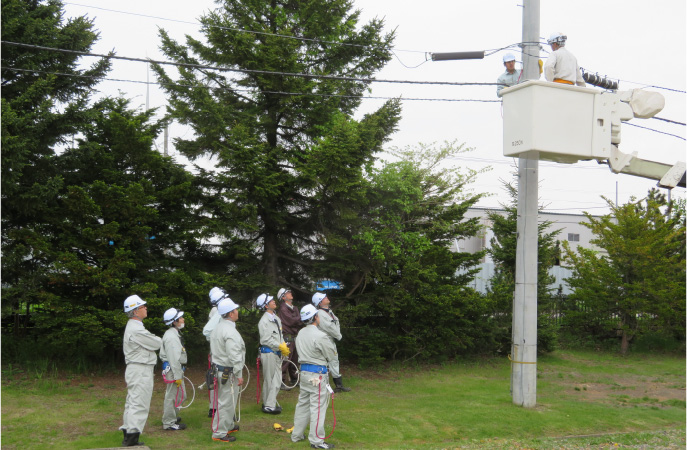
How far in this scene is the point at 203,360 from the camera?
1361cm

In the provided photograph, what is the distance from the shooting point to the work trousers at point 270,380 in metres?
9.88

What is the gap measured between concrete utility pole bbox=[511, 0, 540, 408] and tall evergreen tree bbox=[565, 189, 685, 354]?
306 inches

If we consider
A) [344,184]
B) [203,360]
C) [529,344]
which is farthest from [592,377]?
[203,360]

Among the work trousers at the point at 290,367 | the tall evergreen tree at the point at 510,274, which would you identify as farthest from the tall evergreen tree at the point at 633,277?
the work trousers at the point at 290,367

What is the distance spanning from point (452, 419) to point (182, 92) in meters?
8.80

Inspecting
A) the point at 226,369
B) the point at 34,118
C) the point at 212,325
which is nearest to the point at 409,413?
the point at 226,369

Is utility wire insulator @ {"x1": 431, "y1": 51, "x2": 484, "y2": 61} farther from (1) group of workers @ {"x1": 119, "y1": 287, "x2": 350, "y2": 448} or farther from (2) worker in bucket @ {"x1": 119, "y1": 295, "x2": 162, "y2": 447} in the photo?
(2) worker in bucket @ {"x1": 119, "y1": 295, "x2": 162, "y2": 447}

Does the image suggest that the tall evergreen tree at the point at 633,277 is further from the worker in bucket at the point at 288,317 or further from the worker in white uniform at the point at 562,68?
the worker in bucket at the point at 288,317

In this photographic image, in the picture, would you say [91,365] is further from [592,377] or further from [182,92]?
[592,377]

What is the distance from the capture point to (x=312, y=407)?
804 centimetres

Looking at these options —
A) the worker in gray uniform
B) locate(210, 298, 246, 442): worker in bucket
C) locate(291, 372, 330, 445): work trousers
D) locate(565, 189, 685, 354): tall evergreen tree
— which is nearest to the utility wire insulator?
the worker in gray uniform

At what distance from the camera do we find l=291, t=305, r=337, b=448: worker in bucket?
803cm

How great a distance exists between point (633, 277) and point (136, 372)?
15430mm

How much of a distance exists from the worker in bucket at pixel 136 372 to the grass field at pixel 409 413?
1.35 feet
